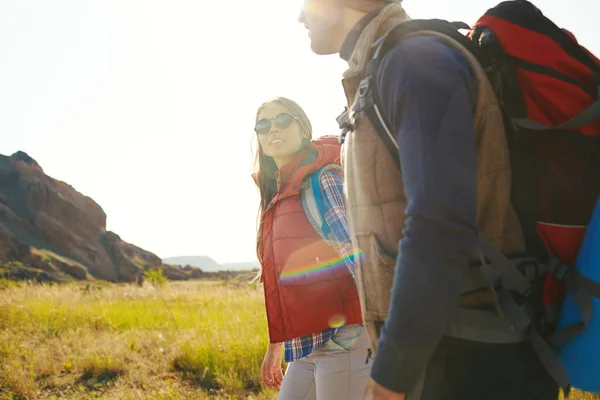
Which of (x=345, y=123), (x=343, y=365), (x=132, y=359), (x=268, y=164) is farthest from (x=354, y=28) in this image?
(x=132, y=359)

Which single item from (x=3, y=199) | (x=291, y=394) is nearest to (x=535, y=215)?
(x=291, y=394)

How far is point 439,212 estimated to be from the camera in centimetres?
93

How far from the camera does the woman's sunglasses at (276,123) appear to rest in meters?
3.02

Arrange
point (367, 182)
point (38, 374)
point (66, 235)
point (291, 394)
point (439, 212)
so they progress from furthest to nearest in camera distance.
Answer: point (66, 235) < point (38, 374) < point (291, 394) < point (367, 182) < point (439, 212)

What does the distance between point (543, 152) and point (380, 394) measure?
0.69 m

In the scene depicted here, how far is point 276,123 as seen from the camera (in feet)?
9.98

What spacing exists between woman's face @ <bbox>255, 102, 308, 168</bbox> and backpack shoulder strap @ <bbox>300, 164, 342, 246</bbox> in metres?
0.49

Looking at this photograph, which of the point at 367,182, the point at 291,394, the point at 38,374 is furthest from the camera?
the point at 38,374

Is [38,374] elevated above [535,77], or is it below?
below

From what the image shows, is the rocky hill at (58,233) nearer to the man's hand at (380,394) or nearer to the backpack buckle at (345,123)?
the backpack buckle at (345,123)

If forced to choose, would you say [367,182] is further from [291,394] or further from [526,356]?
[291,394]

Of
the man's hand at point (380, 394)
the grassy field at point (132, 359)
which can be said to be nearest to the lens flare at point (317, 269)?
the man's hand at point (380, 394)

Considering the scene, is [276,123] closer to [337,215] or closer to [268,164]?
[268,164]

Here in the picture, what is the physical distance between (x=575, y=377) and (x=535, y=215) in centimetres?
39
